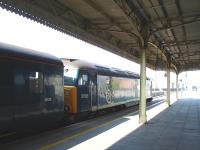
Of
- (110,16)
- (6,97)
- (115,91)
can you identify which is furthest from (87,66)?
(6,97)

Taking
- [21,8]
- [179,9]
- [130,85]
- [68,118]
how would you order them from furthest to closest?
1. [130,85]
2. [68,118]
3. [179,9]
4. [21,8]

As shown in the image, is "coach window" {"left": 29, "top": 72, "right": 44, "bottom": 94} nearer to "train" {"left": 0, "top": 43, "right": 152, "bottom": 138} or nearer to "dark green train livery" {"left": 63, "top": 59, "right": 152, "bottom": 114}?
"train" {"left": 0, "top": 43, "right": 152, "bottom": 138}

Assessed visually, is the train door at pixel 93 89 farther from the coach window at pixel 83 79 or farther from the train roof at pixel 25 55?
the train roof at pixel 25 55

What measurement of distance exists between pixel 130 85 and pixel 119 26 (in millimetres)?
10230

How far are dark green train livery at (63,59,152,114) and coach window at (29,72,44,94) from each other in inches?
149

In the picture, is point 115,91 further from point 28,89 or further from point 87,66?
point 28,89

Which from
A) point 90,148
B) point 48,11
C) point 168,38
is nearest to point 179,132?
point 90,148

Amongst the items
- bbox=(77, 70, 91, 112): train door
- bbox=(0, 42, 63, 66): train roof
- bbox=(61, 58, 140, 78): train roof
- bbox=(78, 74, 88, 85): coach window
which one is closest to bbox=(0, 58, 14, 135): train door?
bbox=(0, 42, 63, 66): train roof

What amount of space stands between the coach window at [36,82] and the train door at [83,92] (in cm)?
412

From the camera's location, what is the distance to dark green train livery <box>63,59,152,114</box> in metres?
16.1

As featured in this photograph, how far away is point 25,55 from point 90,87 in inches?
272

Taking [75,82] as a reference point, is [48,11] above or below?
above

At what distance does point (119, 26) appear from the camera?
1798 centimetres

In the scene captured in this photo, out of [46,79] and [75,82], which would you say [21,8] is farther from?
[75,82]
